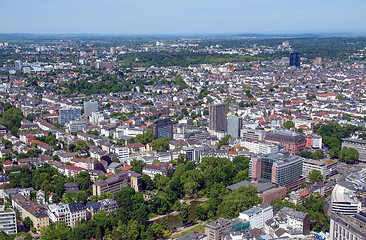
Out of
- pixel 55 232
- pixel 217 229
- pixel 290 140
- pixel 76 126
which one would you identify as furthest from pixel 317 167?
pixel 76 126

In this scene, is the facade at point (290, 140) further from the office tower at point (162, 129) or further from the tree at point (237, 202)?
the tree at point (237, 202)

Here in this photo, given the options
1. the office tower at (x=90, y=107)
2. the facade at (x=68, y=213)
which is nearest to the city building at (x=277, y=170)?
the facade at (x=68, y=213)

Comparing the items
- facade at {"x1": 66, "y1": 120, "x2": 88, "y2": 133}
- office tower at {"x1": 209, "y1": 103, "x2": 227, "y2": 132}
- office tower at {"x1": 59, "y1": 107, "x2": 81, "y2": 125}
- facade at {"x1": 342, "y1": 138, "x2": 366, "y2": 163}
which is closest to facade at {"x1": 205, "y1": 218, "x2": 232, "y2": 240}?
facade at {"x1": 342, "y1": 138, "x2": 366, "y2": 163}

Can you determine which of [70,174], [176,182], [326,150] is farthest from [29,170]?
[326,150]

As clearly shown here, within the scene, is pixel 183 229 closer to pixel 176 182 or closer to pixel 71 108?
pixel 176 182

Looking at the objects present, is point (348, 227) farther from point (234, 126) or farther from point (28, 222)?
point (234, 126)

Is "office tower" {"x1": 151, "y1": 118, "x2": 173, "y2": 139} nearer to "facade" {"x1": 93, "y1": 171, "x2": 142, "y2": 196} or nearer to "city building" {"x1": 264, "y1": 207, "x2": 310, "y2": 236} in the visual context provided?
"facade" {"x1": 93, "y1": 171, "x2": 142, "y2": 196}
